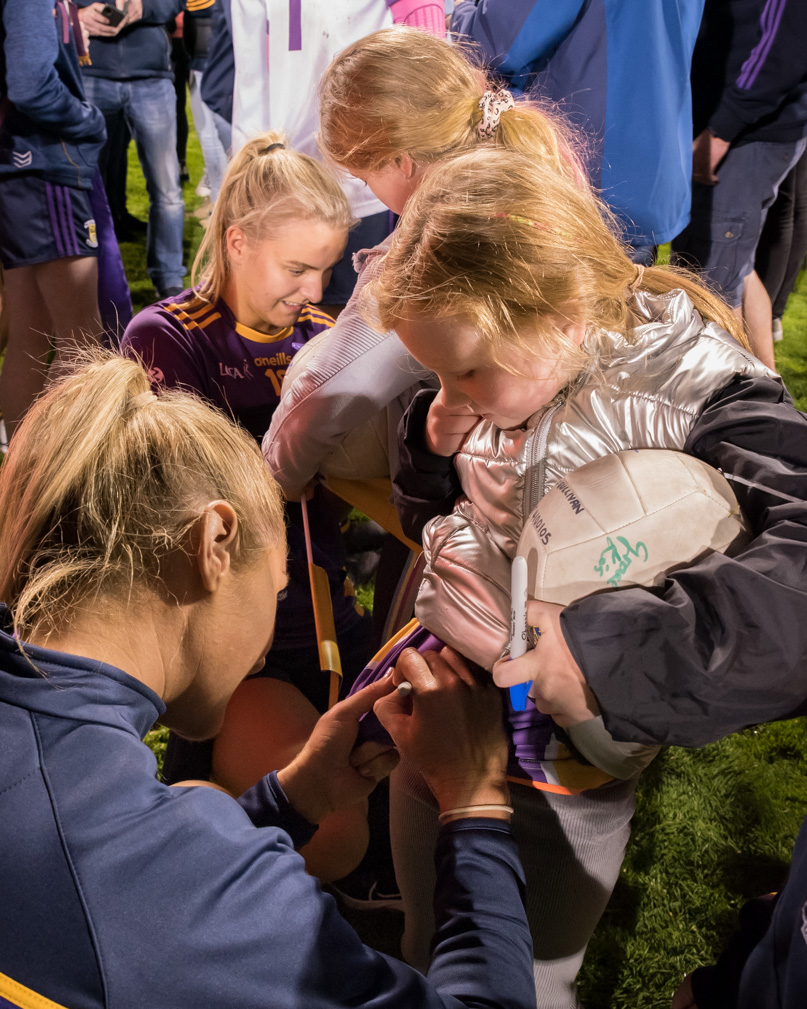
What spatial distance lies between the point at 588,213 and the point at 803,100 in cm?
278

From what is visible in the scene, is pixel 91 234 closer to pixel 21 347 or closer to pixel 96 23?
pixel 21 347

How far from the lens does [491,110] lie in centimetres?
191

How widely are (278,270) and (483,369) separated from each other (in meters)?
1.39

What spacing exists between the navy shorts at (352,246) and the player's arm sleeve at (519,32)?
36.1 inches

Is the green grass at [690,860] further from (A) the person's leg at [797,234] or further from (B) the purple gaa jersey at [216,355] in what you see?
(A) the person's leg at [797,234]

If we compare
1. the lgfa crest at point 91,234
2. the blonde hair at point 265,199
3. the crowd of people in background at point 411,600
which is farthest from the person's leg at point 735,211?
the lgfa crest at point 91,234

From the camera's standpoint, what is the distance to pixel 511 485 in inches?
58.7

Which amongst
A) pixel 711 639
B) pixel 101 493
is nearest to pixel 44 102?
pixel 101 493

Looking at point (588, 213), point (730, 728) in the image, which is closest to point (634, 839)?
point (730, 728)

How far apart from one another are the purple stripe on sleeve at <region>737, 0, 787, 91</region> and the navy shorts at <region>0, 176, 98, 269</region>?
9.33ft

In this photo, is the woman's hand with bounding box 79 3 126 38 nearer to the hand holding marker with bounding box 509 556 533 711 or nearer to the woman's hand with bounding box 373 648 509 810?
Result: the woman's hand with bounding box 373 648 509 810

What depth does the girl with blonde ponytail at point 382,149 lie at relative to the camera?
1.84m

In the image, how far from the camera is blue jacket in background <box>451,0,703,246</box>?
269 cm

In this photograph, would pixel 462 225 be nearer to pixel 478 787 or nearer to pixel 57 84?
pixel 478 787
